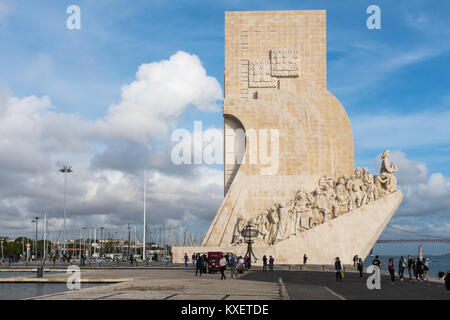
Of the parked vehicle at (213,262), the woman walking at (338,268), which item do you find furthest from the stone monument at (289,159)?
the woman walking at (338,268)

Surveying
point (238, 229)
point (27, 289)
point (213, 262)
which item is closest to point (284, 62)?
point (238, 229)

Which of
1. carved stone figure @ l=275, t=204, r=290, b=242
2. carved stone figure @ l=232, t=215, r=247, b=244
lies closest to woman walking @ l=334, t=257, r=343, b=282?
carved stone figure @ l=275, t=204, r=290, b=242

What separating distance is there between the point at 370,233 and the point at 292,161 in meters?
6.30

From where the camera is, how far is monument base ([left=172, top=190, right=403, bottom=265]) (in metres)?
28.6

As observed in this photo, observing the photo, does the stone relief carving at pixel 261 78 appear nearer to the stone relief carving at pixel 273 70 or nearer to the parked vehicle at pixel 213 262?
the stone relief carving at pixel 273 70

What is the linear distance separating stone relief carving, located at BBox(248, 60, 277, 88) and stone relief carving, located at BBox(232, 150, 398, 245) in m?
7.92

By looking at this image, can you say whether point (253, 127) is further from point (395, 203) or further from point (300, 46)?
point (395, 203)

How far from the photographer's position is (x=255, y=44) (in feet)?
117

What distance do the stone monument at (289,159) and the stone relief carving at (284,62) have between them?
0.06 meters

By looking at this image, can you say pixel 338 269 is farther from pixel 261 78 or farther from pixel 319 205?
pixel 261 78

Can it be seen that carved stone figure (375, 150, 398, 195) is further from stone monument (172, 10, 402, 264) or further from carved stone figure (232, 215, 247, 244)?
carved stone figure (232, 215, 247, 244)

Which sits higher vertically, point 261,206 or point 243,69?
point 243,69
